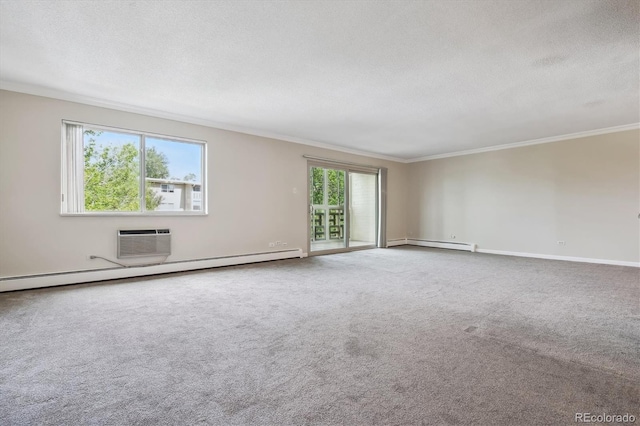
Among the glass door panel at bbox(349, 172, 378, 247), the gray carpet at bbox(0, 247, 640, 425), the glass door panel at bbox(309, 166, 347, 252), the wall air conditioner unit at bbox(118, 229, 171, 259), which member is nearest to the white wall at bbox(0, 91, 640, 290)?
the wall air conditioner unit at bbox(118, 229, 171, 259)

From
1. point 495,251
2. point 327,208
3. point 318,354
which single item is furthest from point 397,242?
point 318,354

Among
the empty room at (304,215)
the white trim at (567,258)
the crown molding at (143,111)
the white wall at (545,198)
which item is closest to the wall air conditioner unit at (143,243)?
the empty room at (304,215)

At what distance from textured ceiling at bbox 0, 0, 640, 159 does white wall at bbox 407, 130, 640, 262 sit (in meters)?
1.05

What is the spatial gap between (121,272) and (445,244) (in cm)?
719

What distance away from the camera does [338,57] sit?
120 inches

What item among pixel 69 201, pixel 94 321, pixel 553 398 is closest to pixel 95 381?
pixel 94 321

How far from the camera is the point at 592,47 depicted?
2840 mm

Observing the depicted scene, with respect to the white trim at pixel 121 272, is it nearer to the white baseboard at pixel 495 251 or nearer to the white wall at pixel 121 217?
the white wall at pixel 121 217

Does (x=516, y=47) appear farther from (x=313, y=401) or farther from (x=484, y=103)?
(x=313, y=401)

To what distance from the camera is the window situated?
4.27m

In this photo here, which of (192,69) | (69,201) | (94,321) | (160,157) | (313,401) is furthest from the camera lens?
(160,157)

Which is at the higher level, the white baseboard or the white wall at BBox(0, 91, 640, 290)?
the white wall at BBox(0, 91, 640, 290)

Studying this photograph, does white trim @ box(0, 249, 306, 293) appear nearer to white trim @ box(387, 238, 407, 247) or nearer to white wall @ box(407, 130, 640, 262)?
white trim @ box(387, 238, 407, 247)

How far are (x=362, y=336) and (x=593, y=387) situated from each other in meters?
1.39
